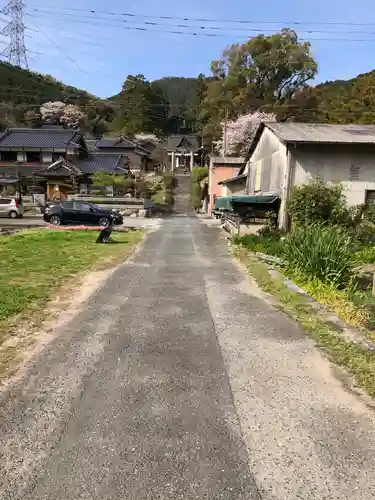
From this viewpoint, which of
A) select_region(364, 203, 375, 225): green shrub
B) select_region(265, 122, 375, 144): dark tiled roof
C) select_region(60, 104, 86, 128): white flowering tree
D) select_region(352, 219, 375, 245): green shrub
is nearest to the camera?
select_region(352, 219, 375, 245): green shrub

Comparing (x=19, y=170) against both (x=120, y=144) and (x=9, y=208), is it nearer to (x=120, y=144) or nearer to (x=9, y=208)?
(x=9, y=208)

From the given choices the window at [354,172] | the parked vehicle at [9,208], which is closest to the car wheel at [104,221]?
the parked vehicle at [9,208]

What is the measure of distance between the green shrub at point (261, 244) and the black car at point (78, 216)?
38.0ft

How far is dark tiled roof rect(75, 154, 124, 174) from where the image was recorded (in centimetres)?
4562

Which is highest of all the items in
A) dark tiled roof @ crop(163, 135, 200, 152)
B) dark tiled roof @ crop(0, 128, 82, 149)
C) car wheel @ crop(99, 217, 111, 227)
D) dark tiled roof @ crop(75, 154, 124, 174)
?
dark tiled roof @ crop(163, 135, 200, 152)

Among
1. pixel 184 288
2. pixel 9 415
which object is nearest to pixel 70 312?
pixel 184 288

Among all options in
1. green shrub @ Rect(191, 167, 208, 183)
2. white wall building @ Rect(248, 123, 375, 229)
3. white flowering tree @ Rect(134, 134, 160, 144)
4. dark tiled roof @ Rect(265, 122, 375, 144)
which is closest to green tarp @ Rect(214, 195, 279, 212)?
white wall building @ Rect(248, 123, 375, 229)

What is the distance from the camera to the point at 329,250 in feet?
28.6

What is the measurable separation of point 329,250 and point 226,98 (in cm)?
4455

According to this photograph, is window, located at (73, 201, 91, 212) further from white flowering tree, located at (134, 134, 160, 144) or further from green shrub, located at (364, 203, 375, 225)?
white flowering tree, located at (134, 134, 160, 144)

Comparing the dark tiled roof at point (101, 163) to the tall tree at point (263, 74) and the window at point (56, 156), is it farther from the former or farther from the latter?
the tall tree at point (263, 74)

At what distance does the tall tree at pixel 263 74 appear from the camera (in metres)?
45.5

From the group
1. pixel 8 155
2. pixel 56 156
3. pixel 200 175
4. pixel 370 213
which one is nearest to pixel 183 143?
pixel 200 175

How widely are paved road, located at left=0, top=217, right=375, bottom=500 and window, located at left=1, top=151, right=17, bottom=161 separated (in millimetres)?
46721
